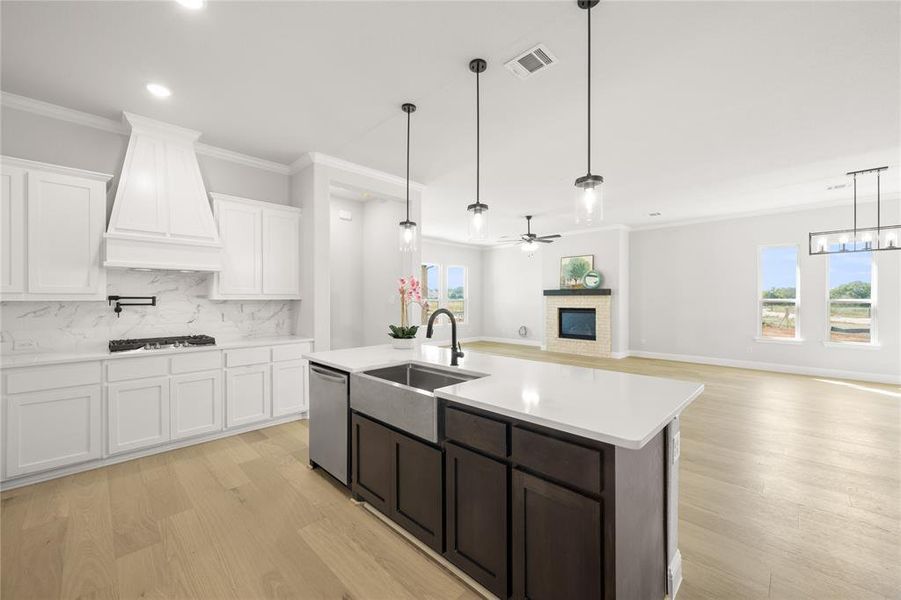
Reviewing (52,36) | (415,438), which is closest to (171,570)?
(415,438)

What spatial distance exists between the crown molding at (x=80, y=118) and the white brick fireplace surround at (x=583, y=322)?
279 inches

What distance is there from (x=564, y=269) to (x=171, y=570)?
8.67 metres

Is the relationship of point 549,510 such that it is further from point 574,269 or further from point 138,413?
point 574,269

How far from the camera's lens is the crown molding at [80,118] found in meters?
2.92

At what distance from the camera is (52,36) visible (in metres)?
2.26

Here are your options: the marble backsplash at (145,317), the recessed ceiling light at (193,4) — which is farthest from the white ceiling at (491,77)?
the marble backsplash at (145,317)

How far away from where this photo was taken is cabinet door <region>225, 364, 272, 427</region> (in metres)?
3.63

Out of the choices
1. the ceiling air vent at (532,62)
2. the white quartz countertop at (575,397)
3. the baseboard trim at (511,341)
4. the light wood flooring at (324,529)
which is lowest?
the light wood flooring at (324,529)

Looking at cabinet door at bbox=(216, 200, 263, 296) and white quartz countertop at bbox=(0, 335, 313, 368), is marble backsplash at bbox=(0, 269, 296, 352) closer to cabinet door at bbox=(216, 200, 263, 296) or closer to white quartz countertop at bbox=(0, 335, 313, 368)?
white quartz countertop at bbox=(0, 335, 313, 368)

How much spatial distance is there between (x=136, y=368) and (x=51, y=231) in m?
1.23

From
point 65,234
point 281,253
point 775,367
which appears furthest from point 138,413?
point 775,367

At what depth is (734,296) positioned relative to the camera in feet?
23.1

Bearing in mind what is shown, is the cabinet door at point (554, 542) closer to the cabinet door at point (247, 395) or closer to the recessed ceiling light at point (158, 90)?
the cabinet door at point (247, 395)

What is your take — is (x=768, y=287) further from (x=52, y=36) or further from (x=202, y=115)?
(x=52, y=36)
